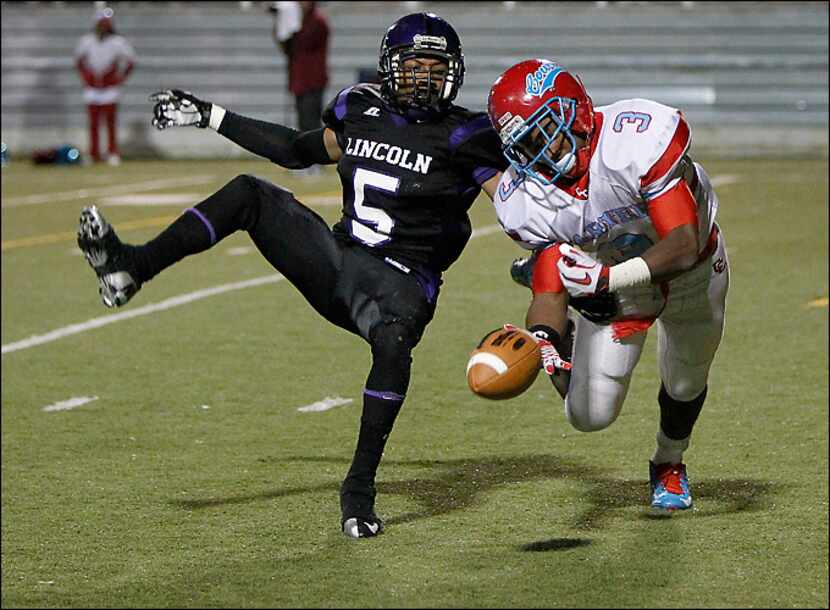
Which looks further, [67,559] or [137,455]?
[137,455]

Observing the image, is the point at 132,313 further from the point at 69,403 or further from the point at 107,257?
the point at 107,257

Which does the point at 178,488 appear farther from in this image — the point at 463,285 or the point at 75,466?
the point at 463,285

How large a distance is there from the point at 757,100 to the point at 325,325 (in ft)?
35.0

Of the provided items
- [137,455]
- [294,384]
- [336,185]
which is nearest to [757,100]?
[336,185]

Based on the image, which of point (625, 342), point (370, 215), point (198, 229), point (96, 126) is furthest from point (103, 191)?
point (625, 342)

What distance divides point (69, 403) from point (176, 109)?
2420 mm

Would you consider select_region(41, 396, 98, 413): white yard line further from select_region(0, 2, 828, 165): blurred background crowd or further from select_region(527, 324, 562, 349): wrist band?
select_region(0, 2, 828, 165): blurred background crowd

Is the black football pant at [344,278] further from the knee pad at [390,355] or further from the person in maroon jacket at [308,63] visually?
the person in maroon jacket at [308,63]

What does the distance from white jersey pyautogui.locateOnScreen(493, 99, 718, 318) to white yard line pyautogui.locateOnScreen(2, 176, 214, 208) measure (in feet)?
35.0

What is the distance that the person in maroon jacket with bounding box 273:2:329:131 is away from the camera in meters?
16.8

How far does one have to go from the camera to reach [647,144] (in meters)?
4.69

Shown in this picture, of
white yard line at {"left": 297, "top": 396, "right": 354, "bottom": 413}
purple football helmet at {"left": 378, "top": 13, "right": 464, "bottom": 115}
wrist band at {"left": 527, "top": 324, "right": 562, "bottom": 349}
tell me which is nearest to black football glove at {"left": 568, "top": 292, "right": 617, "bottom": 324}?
wrist band at {"left": 527, "top": 324, "right": 562, "bottom": 349}

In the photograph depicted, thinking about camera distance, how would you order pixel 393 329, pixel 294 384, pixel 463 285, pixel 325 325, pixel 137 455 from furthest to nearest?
pixel 463 285
pixel 325 325
pixel 294 384
pixel 137 455
pixel 393 329

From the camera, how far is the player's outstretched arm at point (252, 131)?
17.6 ft
